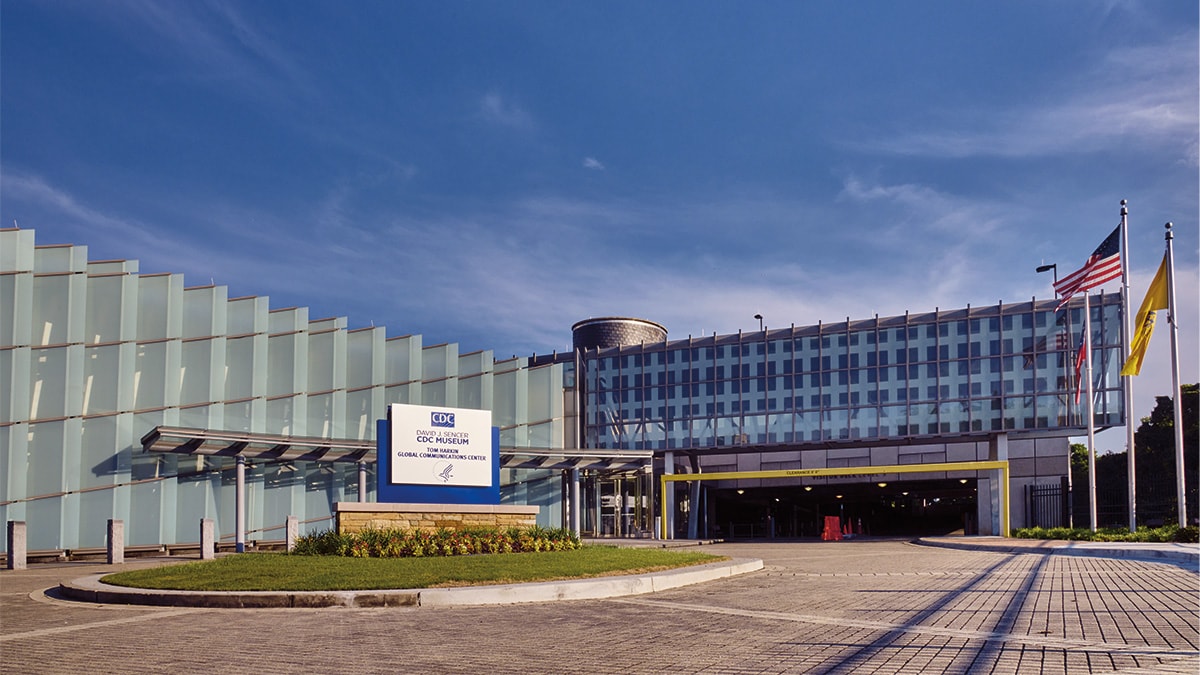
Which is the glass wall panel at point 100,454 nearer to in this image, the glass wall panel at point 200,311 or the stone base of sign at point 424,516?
the glass wall panel at point 200,311

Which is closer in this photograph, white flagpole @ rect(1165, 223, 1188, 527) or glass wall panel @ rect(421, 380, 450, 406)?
white flagpole @ rect(1165, 223, 1188, 527)

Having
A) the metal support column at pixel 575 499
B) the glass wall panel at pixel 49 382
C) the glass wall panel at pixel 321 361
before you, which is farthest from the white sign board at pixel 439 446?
the metal support column at pixel 575 499

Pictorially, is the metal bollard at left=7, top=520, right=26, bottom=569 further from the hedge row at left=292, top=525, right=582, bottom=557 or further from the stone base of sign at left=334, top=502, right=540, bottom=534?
the stone base of sign at left=334, top=502, right=540, bottom=534

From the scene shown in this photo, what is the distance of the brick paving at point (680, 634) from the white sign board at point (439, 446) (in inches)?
423

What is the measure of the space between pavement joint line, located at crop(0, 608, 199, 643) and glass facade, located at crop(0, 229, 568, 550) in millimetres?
20235

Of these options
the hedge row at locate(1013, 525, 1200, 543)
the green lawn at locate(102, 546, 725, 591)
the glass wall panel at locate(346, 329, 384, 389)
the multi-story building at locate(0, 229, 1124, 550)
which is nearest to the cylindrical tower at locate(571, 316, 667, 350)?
the multi-story building at locate(0, 229, 1124, 550)

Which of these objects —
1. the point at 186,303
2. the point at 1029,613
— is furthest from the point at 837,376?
the point at 1029,613

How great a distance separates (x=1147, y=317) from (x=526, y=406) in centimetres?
2387

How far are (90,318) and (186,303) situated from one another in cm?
313

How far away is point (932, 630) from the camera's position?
1021cm

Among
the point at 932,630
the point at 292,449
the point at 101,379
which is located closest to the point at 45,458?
the point at 101,379

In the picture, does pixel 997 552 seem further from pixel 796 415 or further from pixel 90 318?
pixel 90 318

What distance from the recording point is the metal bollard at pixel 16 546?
79.3 feet

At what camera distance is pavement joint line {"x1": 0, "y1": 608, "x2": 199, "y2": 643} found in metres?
10.4
